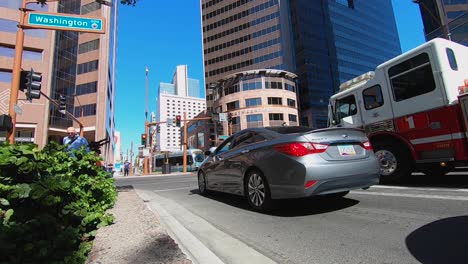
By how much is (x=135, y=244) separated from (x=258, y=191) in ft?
7.65

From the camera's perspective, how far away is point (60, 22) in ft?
28.9

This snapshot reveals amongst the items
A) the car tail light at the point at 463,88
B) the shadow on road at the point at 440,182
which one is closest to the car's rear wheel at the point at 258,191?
the shadow on road at the point at 440,182

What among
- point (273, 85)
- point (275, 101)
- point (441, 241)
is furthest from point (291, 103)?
point (441, 241)

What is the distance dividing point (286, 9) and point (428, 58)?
74743 mm

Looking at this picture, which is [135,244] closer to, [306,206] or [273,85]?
[306,206]

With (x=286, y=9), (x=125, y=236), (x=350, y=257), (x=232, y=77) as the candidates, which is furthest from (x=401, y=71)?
(x=286, y=9)

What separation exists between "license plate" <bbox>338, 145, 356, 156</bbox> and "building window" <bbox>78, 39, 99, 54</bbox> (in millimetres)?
50601

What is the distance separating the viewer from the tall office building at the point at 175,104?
62.4 m

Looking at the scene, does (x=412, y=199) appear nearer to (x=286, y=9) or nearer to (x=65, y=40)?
(x=65, y=40)

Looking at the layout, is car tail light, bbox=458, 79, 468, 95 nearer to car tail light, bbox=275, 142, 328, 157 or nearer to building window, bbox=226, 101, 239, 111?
car tail light, bbox=275, 142, 328, 157

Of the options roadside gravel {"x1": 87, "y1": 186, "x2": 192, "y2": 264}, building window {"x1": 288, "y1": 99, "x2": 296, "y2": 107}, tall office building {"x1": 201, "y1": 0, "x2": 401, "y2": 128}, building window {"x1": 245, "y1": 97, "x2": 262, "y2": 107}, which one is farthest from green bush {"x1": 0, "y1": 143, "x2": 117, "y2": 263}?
tall office building {"x1": 201, "y1": 0, "x2": 401, "y2": 128}

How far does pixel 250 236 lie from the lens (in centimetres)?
364

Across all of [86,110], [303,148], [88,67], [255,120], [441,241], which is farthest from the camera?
[255,120]

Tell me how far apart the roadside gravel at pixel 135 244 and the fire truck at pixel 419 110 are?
557 centimetres
